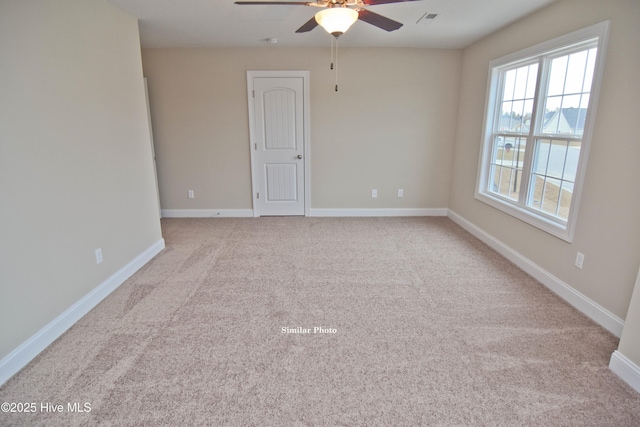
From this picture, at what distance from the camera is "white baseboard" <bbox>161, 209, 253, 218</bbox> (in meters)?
5.19

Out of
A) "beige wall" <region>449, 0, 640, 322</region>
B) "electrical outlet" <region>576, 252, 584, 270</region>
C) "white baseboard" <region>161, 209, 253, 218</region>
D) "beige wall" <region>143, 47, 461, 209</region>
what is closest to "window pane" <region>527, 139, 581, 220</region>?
"beige wall" <region>449, 0, 640, 322</region>

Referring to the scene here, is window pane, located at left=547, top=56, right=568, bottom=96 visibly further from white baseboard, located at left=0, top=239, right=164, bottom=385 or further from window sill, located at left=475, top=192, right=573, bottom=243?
white baseboard, located at left=0, top=239, right=164, bottom=385

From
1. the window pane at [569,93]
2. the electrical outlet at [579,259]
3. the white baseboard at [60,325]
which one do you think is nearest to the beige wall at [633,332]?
the electrical outlet at [579,259]

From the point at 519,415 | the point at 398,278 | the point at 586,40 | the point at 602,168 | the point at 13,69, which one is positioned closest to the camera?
the point at 519,415

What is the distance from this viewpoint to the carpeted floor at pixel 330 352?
1681 mm

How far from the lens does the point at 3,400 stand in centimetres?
172

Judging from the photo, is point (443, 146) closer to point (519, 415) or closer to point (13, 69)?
point (519, 415)

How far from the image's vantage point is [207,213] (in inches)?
205

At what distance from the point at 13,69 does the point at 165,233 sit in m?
2.76

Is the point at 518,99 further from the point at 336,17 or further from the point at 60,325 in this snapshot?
the point at 60,325

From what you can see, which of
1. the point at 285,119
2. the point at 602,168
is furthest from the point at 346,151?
the point at 602,168

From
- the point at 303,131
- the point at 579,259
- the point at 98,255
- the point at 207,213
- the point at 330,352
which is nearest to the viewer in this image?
the point at 330,352

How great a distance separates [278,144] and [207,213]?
154cm

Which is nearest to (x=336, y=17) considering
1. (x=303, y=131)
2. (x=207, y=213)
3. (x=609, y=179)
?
(x=609, y=179)
